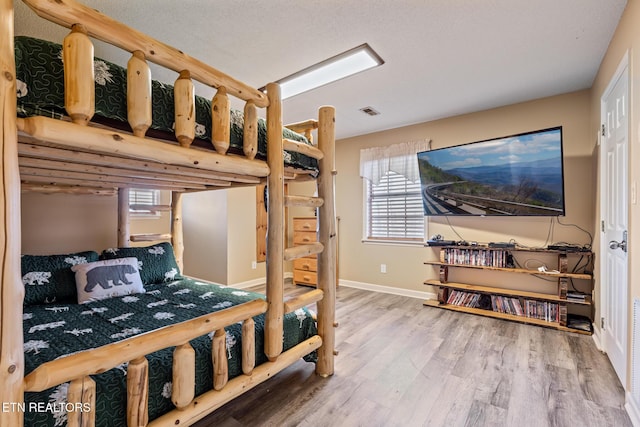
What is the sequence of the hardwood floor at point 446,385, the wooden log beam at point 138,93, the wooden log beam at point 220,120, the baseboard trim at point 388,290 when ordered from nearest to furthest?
1. the wooden log beam at point 138,93
2. the wooden log beam at point 220,120
3. the hardwood floor at point 446,385
4. the baseboard trim at point 388,290

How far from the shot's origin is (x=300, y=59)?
2332 mm

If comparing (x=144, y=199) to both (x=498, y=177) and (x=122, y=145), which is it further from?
(x=498, y=177)

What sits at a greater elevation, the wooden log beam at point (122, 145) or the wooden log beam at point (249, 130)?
the wooden log beam at point (249, 130)

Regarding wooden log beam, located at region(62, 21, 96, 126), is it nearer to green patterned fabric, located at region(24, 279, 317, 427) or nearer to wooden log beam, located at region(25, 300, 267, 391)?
wooden log beam, located at region(25, 300, 267, 391)

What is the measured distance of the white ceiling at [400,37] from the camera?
1771 millimetres

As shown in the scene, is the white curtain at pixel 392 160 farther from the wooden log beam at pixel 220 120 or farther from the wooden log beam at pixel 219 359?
the wooden log beam at pixel 219 359

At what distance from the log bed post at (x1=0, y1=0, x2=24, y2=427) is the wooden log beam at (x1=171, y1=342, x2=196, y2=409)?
498 mm

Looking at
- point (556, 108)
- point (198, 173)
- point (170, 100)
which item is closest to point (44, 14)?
point (170, 100)

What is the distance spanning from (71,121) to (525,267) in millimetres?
3892

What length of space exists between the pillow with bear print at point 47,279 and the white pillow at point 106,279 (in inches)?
3.4

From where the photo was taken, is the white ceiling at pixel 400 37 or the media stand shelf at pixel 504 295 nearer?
the white ceiling at pixel 400 37

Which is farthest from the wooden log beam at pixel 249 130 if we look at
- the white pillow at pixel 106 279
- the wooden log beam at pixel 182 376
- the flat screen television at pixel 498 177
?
the flat screen television at pixel 498 177

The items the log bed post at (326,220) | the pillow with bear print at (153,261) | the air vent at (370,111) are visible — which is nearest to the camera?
the log bed post at (326,220)

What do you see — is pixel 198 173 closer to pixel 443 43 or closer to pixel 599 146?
pixel 443 43
